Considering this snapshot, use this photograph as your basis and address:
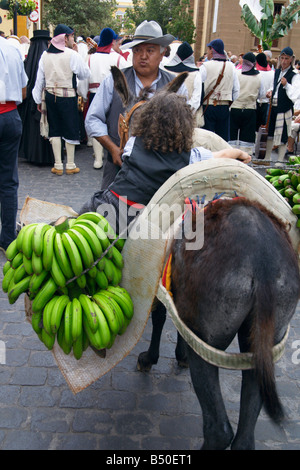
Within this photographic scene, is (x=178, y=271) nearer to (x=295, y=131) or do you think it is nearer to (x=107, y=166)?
(x=107, y=166)

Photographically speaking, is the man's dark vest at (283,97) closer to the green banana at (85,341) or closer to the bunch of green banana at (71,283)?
the bunch of green banana at (71,283)

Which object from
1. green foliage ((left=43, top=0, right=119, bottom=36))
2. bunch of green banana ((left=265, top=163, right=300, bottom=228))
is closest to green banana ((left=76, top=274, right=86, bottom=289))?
bunch of green banana ((left=265, top=163, right=300, bottom=228))

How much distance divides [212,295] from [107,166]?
2570mm

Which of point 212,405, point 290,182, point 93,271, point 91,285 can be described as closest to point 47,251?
point 93,271

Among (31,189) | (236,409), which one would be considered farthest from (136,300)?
(31,189)

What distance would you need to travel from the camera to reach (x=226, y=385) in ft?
11.8

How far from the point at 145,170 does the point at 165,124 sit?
31cm

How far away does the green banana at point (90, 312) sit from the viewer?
8.10ft

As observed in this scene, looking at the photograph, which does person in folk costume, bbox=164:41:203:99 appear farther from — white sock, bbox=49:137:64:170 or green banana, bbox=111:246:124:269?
green banana, bbox=111:246:124:269

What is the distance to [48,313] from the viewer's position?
253cm

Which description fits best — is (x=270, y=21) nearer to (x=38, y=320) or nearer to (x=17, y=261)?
(x=17, y=261)

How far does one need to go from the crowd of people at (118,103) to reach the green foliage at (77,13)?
74.2 ft

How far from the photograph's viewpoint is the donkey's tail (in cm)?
209

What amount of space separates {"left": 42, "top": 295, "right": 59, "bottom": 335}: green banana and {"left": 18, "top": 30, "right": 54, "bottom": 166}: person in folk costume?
764 cm
